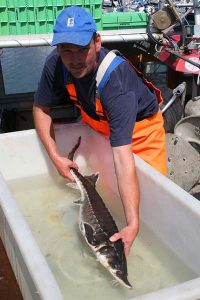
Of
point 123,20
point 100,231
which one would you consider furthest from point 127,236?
point 123,20

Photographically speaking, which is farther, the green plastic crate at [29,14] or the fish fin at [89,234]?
the green plastic crate at [29,14]

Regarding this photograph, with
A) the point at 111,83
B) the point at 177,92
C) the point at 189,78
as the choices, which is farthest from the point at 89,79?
the point at 189,78

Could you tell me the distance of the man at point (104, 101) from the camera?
2.20 meters

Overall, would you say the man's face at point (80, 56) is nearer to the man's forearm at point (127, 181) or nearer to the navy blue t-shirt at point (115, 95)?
the navy blue t-shirt at point (115, 95)

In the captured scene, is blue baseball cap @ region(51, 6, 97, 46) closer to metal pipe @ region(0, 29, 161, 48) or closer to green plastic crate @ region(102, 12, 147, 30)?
metal pipe @ region(0, 29, 161, 48)

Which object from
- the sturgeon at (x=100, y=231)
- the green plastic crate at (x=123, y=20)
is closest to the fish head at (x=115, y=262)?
the sturgeon at (x=100, y=231)

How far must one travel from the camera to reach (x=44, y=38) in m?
4.38

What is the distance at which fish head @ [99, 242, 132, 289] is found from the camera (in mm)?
1777

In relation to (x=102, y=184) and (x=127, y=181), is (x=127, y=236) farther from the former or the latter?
(x=102, y=184)

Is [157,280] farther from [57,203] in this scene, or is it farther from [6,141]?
[6,141]

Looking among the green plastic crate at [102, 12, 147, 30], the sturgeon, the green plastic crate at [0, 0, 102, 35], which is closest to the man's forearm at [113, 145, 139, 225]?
the sturgeon

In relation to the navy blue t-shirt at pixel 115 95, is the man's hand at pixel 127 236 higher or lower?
lower

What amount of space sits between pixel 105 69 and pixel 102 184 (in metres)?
0.89

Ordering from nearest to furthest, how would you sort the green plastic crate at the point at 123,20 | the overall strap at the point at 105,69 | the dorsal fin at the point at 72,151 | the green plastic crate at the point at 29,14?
the overall strap at the point at 105,69, the dorsal fin at the point at 72,151, the green plastic crate at the point at 29,14, the green plastic crate at the point at 123,20
